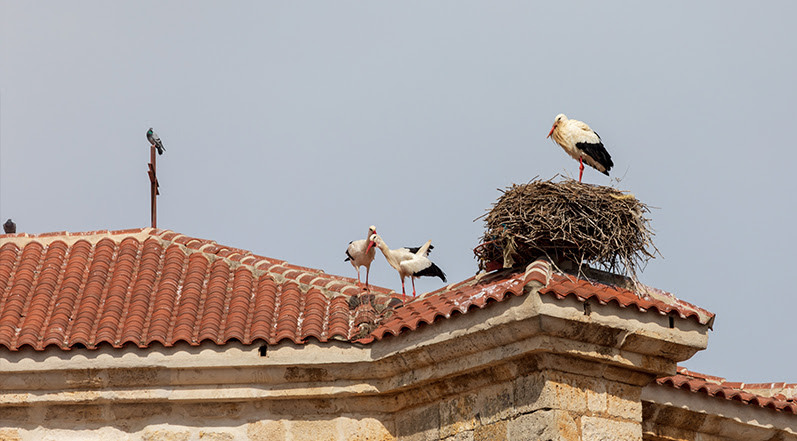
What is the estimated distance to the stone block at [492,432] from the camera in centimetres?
837

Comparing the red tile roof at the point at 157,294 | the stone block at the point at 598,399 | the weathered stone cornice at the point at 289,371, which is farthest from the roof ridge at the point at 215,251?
the stone block at the point at 598,399

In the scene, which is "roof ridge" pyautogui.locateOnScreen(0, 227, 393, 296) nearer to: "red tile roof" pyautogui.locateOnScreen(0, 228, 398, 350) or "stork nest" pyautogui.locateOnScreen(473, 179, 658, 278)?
"red tile roof" pyautogui.locateOnScreen(0, 228, 398, 350)

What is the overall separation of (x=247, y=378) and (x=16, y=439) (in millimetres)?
1685

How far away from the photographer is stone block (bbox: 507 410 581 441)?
26.6 feet

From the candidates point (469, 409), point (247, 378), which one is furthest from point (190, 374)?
point (469, 409)

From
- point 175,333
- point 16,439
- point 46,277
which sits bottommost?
point 16,439

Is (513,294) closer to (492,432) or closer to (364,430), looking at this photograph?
(492,432)

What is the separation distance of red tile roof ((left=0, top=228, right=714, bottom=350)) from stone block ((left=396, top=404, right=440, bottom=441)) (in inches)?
23.9

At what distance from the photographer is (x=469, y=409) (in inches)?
342

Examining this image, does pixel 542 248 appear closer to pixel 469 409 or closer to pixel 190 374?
pixel 469 409

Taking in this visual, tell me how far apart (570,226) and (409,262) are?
175 centimetres

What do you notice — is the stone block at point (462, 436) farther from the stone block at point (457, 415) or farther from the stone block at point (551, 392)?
the stone block at point (551, 392)

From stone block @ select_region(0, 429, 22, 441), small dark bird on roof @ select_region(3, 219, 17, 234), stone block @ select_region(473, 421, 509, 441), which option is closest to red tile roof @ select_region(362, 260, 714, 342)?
stone block @ select_region(473, 421, 509, 441)

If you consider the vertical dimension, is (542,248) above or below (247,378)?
above
